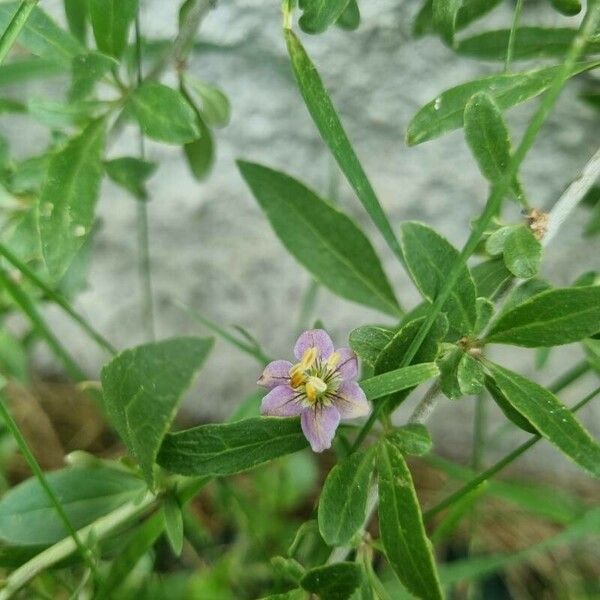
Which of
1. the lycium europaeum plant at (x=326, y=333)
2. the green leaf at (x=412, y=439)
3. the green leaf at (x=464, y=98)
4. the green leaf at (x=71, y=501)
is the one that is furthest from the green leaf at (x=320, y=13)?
the green leaf at (x=71, y=501)

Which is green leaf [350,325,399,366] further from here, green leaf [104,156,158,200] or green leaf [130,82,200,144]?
green leaf [104,156,158,200]

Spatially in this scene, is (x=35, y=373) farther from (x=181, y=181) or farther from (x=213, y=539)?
(x=181, y=181)

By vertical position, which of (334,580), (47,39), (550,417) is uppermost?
(47,39)

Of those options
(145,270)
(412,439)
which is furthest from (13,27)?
(145,270)

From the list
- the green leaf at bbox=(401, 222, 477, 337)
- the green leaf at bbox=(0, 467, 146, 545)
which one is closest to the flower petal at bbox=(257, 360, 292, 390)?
the green leaf at bbox=(401, 222, 477, 337)

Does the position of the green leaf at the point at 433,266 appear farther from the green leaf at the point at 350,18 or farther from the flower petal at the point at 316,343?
the green leaf at the point at 350,18

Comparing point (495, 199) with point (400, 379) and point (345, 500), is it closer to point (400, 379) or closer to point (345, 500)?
point (400, 379)

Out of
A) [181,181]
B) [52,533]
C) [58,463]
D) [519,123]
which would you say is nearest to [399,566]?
[52,533]
